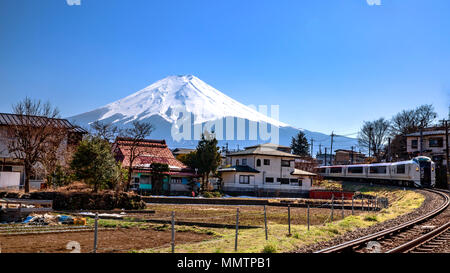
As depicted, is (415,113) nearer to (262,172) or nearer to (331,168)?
(331,168)

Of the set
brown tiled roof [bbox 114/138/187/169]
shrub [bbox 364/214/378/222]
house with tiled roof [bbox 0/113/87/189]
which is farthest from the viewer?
brown tiled roof [bbox 114/138/187/169]

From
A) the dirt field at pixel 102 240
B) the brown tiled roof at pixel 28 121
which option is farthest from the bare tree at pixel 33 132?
the dirt field at pixel 102 240

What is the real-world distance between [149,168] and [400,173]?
23.2m

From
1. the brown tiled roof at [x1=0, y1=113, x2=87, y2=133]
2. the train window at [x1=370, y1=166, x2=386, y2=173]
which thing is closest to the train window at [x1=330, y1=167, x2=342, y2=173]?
the train window at [x1=370, y1=166, x2=386, y2=173]

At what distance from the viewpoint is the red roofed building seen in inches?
1448

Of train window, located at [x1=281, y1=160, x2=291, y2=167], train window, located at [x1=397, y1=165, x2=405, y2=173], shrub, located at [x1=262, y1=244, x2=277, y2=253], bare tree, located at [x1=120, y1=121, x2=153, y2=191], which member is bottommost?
shrub, located at [x1=262, y1=244, x2=277, y2=253]

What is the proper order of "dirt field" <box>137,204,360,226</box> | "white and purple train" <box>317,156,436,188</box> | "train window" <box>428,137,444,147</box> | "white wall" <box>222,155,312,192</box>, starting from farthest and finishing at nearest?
1. "train window" <box>428,137,444,147</box>
2. "white wall" <box>222,155,312,192</box>
3. "white and purple train" <box>317,156,436,188</box>
4. "dirt field" <box>137,204,360,226</box>

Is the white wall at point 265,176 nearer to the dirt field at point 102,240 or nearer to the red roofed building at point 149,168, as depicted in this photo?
the red roofed building at point 149,168

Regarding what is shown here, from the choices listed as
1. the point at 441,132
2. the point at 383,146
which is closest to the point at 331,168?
the point at 441,132

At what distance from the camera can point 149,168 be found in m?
37.3

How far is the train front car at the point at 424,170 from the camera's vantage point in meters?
34.2

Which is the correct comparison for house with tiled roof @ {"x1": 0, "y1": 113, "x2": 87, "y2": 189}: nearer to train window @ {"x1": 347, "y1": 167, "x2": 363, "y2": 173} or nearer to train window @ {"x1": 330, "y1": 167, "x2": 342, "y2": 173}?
train window @ {"x1": 347, "y1": 167, "x2": 363, "y2": 173}

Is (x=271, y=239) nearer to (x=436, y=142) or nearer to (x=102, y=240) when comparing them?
(x=102, y=240)

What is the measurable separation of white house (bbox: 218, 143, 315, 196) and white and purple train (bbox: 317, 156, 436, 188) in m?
6.38
